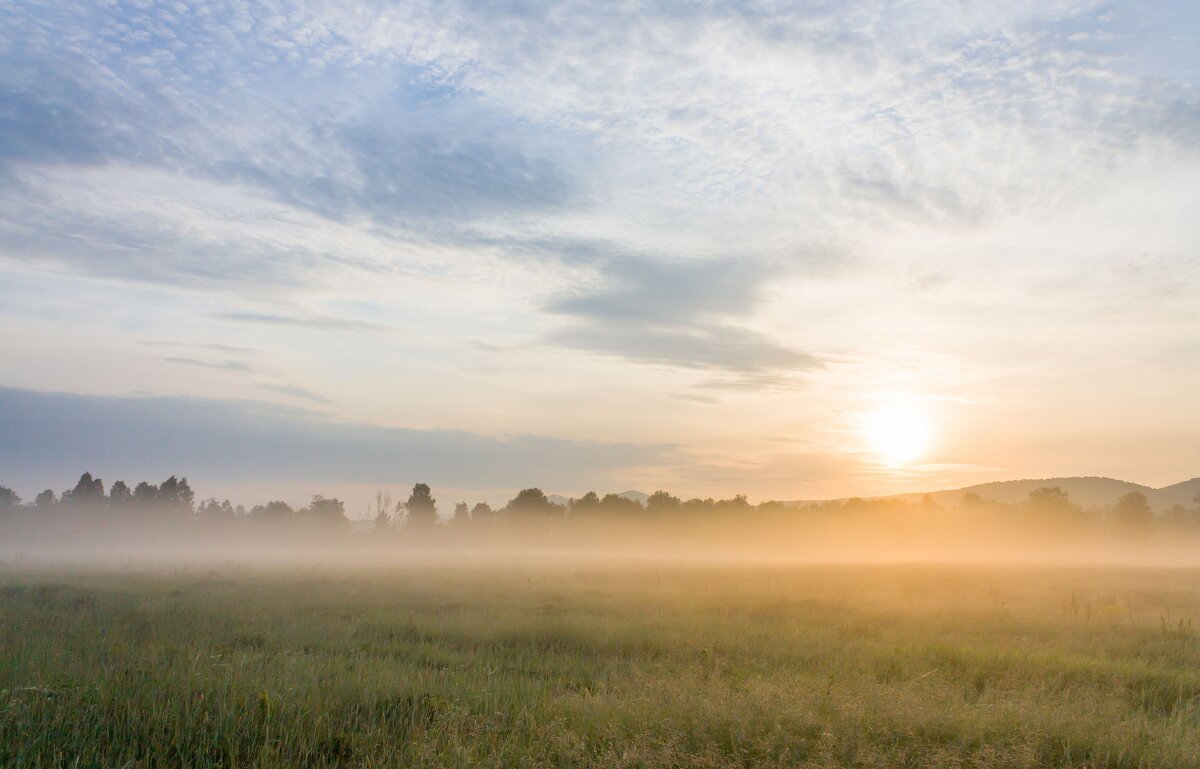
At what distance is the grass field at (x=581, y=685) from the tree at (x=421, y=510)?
103943mm

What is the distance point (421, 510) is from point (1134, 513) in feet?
385

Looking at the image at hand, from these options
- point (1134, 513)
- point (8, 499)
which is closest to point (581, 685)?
point (8, 499)

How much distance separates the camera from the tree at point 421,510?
12256cm

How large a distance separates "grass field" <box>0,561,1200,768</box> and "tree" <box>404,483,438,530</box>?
10394 centimetres

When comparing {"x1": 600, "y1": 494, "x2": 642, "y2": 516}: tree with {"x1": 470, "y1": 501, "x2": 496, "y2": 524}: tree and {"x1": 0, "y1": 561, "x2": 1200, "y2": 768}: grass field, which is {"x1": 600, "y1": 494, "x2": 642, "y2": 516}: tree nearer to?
{"x1": 470, "y1": 501, "x2": 496, "y2": 524}: tree

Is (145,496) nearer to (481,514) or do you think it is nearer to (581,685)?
(481,514)

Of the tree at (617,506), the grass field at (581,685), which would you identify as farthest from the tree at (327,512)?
the grass field at (581,685)

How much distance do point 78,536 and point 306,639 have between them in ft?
342

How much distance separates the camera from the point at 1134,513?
374 feet

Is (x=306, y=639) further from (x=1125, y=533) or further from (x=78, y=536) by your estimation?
(x=1125, y=533)

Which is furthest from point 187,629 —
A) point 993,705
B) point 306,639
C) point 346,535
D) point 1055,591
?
point 346,535

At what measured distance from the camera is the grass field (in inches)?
273

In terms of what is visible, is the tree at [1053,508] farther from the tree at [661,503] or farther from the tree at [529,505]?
the tree at [529,505]

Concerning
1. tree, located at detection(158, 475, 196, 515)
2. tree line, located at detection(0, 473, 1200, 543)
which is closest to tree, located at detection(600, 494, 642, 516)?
tree line, located at detection(0, 473, 1200, 543)
